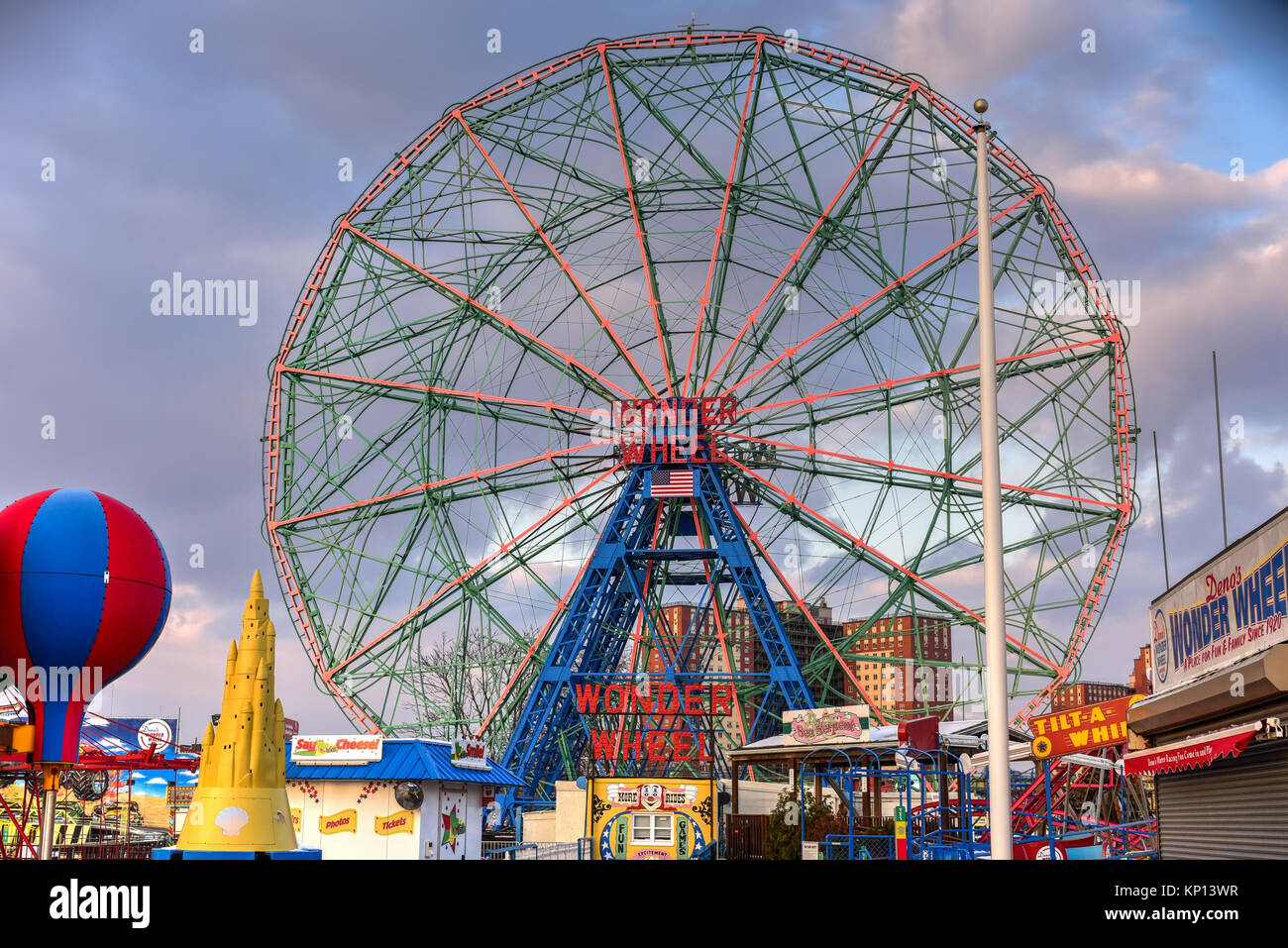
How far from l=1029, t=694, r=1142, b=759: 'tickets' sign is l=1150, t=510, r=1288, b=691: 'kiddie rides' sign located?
34.0 inches

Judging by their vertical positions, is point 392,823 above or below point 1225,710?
below

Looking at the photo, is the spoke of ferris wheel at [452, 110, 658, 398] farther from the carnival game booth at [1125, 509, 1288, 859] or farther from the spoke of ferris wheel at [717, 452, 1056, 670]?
the carnival game booth at [1125, 509, 1288, 859]

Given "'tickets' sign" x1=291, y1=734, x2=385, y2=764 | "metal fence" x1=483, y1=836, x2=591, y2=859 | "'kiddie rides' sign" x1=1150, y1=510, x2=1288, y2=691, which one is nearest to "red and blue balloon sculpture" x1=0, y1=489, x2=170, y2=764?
"'tickets' sign" x1=291, y1=734, x2=385, y2=764

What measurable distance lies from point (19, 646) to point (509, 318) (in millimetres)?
16269

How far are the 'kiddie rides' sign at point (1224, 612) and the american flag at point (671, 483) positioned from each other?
1829cm

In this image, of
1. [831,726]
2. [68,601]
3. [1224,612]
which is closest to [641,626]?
[831,726]

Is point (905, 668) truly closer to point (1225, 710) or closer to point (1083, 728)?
point (1083, 728)

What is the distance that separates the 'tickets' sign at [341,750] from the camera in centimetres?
2817

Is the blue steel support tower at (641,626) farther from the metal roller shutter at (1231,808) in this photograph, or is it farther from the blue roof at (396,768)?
the metal roller shutter at (1231,808)

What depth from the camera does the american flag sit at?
36000 millimetres

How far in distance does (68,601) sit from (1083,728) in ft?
63.3

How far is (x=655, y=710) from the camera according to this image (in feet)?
110

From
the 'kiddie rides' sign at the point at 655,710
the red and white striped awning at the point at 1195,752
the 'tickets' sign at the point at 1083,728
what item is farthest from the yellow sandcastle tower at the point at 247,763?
the 'kiddie rides' sign at the point at 655,710
